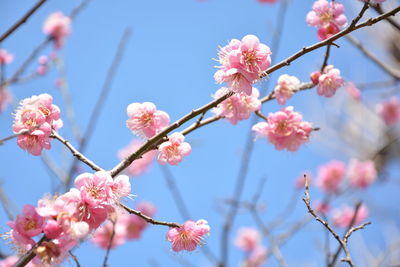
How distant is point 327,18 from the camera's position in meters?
1.88

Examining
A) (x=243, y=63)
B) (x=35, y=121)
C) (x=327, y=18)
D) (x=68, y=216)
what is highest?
(x=327, y=18)

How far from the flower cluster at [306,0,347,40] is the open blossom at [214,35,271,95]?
603mm

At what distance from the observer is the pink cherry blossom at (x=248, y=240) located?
17.4 feet

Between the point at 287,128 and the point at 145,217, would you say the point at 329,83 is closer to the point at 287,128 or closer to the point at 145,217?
the point at 287,128

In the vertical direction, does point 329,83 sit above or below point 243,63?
above

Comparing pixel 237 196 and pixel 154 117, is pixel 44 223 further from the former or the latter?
pixel 237 196

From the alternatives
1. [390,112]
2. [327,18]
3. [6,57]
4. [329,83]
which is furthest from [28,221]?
[390,112]

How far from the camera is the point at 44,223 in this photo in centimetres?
129

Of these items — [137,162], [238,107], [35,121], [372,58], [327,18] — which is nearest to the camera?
[35,121]

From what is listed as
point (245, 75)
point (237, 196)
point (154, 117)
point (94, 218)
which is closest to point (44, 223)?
point (94, 218)

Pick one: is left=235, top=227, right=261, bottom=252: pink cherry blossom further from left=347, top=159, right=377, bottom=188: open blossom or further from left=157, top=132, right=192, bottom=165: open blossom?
left=157, top=132, right=192, bottom=165: open blossom

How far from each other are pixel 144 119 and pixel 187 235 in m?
0.51

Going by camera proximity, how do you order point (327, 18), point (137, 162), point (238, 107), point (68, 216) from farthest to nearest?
point (137, 162), point (327, 18), point (238, 107), point (68, 216)

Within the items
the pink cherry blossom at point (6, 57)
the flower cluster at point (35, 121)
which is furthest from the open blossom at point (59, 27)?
the flower cluster at point (35, 121)
